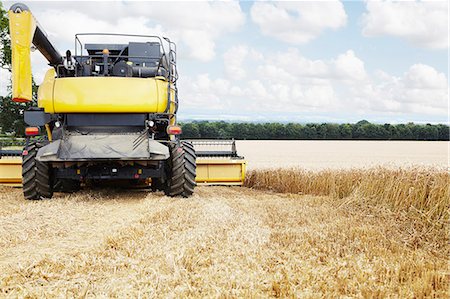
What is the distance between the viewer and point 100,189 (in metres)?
10.7

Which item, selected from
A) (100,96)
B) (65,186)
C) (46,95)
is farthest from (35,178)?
(100,96)

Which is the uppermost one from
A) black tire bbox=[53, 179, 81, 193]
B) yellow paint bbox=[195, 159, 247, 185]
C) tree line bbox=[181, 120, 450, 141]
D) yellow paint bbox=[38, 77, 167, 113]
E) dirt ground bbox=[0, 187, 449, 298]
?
yellow paint bbox=[38, 77, 167, 113]

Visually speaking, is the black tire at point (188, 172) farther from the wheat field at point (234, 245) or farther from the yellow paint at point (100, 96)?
the yellow paint at point (100, 96)

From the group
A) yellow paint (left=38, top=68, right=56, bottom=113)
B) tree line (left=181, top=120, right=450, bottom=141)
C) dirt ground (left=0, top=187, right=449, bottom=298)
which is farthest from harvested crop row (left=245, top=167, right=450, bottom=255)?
tree line (left=181, top=120, right=450, bottom=141)

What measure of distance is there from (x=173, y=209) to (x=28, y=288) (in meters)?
3.69

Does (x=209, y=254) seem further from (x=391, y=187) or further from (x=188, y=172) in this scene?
(x=188, y=172)

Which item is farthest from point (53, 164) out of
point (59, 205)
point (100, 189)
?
point (100, 189)

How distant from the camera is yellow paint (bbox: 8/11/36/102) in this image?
8.93 m

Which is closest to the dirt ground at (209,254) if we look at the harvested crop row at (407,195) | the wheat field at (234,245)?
the wheat field at (234,245)

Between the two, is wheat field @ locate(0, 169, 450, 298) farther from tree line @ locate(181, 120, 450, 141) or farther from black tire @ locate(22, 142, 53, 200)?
tree line @ locate(181, 120, 450, 141)

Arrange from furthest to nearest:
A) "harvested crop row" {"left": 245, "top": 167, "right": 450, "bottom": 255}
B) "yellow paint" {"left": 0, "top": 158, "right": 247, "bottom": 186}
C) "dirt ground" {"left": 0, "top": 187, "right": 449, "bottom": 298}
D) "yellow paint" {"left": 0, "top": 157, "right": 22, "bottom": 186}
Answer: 1. "yellow paint" {"left": 0, "top": 158, "right": 247, "bottom": 186}
2. "yellow paint" {"left": 0, "top": 157, "right": 22, "bottom": 186}
3. "harvested crop row" {"left": 245, "top": 167, "right": 450, "bottom": 255}
4. "dirt ground" {"left": 0, "top": 187, "right": 449, "bottom": 298}

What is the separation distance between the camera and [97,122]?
9227mm

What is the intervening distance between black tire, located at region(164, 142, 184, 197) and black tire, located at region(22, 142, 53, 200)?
6.50 feet

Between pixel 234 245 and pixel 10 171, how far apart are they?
6.72 metres
